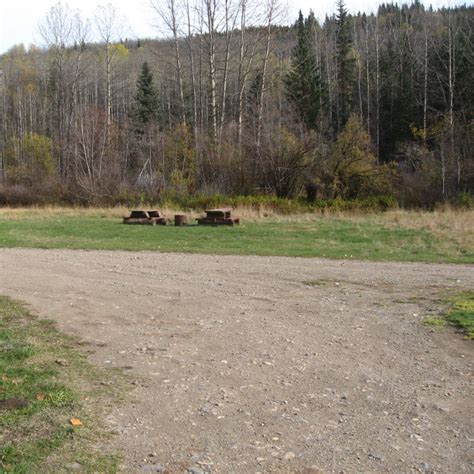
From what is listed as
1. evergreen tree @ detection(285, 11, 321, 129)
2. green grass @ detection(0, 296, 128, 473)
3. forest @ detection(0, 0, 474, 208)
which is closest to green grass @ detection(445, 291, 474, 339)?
green grass @ detection(0, 296, 128, 473)

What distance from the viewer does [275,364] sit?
6.69 m

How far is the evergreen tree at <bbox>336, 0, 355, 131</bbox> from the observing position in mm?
62312

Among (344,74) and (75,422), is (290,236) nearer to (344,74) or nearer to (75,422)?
(75,422)

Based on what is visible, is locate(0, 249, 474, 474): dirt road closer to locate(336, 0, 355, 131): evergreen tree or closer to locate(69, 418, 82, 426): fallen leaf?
locate(69, 418, 82, 426): fallen leaf

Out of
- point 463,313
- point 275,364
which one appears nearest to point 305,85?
point 463,313

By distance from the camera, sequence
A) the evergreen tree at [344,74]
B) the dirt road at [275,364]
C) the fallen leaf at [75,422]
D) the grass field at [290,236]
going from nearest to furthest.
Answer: the dirt road at [275,364] → the fallen leaf at [75,422] → the grass field at [290,236] → the evergreen tree at [344,74]

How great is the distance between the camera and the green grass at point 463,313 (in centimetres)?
829

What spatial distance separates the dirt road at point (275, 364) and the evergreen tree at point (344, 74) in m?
51.5

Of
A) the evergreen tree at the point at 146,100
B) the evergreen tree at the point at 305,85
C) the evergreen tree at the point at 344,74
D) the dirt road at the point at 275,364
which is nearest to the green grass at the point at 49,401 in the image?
the dirt road at the point at 275,364

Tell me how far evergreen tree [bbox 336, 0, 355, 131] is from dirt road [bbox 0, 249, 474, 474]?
51.5 metres

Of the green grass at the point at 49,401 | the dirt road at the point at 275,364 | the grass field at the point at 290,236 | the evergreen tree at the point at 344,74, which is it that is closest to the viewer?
the green grass at the point at 49,401

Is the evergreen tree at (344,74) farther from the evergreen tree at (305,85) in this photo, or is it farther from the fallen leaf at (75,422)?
the fallen leaf at (75,422)

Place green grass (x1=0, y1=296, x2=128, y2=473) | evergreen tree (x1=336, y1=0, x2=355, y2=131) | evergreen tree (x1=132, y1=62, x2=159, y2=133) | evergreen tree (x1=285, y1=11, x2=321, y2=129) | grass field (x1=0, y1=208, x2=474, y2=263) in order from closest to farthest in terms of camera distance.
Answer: green grass (x1=0, y1=296, x2=128, y2=473) → grass field (x1=0, y1=208, x2=474, y2=263) → evergreen tree (x1=285, y1=11, x2=321, y2=129) → evergreen tree (x1=336, y1=0, x2=355, y2=131) → evergreen tree (x1=132, y1=62, x2=159, y2=133)

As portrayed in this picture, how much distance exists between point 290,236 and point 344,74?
4817 centimetres
